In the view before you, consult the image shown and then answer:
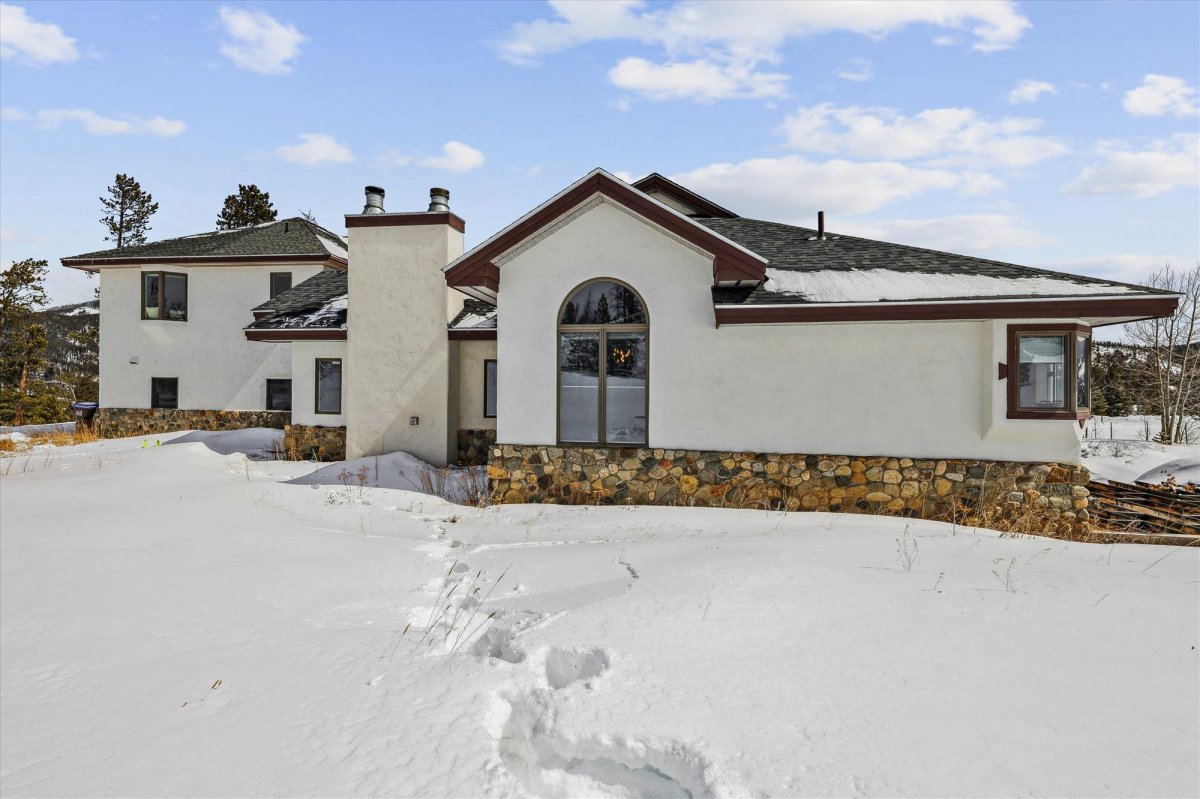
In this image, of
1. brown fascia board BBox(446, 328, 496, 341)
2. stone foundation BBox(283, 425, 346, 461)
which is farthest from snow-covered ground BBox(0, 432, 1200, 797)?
stone foundation BBox(283, 425, 346, 461)

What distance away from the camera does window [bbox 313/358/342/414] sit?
16266 millimetres

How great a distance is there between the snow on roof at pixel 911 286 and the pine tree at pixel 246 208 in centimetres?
3583

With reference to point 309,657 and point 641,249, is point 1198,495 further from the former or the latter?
point 309,657

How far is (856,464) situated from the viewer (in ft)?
32.1

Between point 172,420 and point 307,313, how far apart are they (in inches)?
361

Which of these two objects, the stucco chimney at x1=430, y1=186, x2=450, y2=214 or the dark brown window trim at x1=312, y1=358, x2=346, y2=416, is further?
the dark brown window trim at x1=312, y1=358, x2=346, y2=416

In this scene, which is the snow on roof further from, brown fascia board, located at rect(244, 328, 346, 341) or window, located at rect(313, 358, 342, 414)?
window, located at rect(313, 358, 342, 414)

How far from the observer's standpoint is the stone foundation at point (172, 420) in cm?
2116

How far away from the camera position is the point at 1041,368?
366 inches

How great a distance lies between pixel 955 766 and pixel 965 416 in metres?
8.00

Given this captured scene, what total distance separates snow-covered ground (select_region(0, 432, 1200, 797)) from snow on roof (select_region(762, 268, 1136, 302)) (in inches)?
159

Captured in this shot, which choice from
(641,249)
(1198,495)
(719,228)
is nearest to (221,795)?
(641,249)

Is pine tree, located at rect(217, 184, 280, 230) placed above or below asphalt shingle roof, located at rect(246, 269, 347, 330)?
above

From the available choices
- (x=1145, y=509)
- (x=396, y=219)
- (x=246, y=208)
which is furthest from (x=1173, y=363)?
(x=246, y=208)
